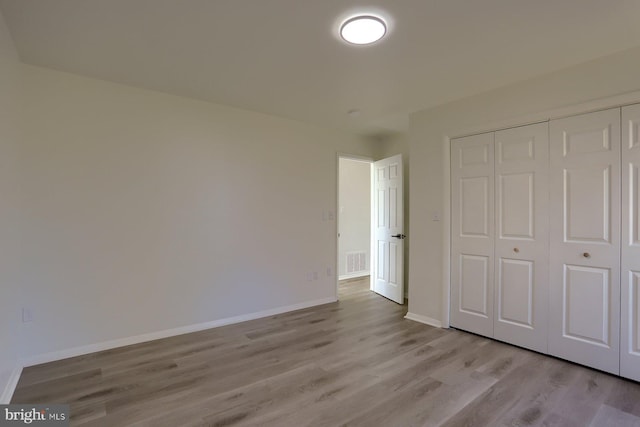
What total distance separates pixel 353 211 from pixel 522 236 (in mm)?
3540

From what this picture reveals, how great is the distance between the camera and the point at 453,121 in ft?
10.8

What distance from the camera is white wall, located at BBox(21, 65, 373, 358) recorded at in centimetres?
258

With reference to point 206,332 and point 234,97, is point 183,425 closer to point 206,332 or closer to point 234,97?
point 206,332

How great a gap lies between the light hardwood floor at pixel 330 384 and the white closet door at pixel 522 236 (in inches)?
9.7

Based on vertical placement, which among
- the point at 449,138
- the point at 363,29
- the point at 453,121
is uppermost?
the point at 363,29

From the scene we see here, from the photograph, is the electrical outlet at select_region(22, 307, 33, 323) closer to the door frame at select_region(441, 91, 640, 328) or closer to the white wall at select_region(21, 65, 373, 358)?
the white wall at select_region(21, 65, 373, 358)

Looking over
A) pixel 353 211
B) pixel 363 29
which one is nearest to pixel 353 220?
pixel 353 211

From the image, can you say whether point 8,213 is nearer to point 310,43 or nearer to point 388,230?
point 310,43

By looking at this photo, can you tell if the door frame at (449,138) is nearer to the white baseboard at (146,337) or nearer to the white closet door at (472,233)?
the white closet door at (472,233)

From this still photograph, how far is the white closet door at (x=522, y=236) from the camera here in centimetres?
273

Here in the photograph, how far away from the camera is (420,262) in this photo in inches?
142

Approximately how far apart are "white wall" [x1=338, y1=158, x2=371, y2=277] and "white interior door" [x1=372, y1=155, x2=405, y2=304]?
116 cm

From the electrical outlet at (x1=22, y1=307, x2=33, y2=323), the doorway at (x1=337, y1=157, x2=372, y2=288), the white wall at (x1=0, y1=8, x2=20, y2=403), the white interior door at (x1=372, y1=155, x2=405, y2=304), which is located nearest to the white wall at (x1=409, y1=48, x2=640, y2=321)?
the white interior door at (x1=372, y1=155, x2=405, y2=304)

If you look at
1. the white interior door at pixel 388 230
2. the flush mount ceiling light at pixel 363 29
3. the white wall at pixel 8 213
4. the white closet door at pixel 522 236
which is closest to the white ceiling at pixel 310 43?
the flush mount ceiling light at pixel 363 29
